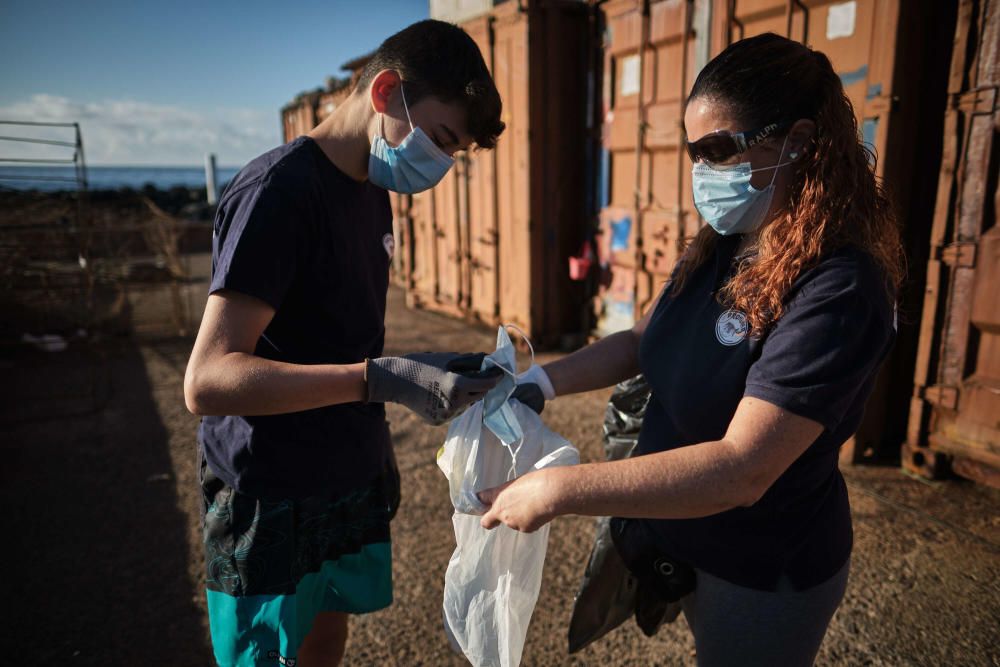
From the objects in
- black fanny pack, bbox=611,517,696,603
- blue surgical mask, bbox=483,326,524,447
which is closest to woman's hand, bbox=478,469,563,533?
blue surgical mask, bbox=483,326,524,447

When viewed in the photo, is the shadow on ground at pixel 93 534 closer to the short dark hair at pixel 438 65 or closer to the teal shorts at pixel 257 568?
the teal shorts at pixel 257 568

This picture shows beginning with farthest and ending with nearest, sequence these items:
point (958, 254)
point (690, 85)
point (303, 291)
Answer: point (690, 85) → point (958, 254) → point (303, 291)

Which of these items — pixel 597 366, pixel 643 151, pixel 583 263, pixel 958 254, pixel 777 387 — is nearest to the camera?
pixel 777 387

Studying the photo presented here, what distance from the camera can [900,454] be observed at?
3865 millimetres

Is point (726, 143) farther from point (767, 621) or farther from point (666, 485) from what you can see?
point (767, 621)

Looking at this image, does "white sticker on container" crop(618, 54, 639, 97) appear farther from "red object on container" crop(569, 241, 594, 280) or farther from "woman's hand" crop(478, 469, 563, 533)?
"woman's hand" crop(478, 469, 563, 533)

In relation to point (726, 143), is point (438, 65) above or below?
above

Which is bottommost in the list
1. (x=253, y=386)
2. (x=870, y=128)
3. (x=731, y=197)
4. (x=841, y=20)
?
(x=253, y=386)

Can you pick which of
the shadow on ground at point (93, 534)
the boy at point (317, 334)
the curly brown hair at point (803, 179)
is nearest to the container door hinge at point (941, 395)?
the curly brown hair at point (803, 179)

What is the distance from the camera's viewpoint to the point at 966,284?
10.6 ft

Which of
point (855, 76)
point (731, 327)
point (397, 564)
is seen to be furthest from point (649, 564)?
point (855, 76)

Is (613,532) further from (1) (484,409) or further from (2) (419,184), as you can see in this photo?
(2) (419,184)

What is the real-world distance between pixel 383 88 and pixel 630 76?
Result: 3966 mm

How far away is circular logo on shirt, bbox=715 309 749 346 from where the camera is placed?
1.29 meters
